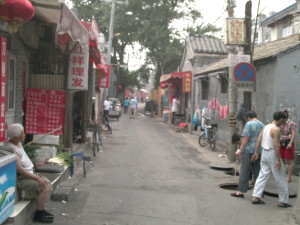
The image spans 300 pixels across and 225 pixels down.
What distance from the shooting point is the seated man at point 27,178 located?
17.1 feet

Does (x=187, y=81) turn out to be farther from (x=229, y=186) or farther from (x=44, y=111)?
(x=44, y=111)

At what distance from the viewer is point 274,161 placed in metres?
6.70

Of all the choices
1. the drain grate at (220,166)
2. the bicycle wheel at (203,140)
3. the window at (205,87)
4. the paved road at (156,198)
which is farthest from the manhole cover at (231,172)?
the window at (205,87)

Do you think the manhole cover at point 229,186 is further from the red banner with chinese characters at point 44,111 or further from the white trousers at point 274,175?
the red banner with chinese characters at point 44,111

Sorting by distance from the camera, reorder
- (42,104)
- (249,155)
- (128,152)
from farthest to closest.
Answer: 1. (128,152)
2. (42,104)
3. (249,155)

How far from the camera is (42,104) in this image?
28.2 feet

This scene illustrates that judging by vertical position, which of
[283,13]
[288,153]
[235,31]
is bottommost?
[288,153]

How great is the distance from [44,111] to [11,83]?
108 cm

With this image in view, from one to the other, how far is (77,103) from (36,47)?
4.70m

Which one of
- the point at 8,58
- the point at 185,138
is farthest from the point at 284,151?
the point at 185,138

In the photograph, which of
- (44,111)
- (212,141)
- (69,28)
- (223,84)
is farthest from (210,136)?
(69,28)

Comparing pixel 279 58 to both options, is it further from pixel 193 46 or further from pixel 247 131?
pixel 193 46

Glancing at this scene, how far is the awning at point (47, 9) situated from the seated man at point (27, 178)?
230 cm

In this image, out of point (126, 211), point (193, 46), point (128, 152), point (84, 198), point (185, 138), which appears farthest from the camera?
point (193, 46)
